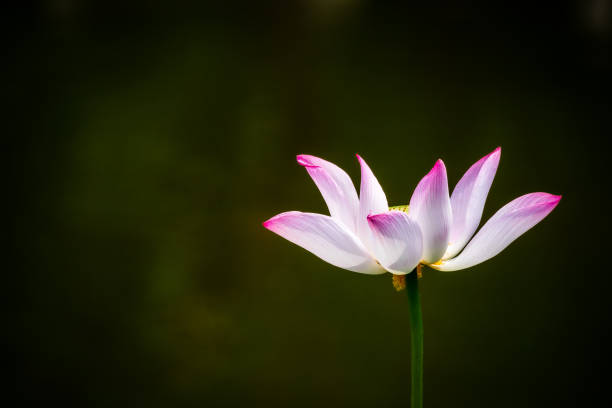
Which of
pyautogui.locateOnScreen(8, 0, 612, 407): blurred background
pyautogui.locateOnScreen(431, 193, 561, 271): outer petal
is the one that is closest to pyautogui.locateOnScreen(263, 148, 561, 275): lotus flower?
pyautogui.locateOnScreen(431, 193, 561, 271): outer petal

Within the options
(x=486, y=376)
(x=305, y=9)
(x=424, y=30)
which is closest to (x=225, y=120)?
(x=305, y=9)

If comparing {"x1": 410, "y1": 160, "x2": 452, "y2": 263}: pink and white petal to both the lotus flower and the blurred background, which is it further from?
the blurred background

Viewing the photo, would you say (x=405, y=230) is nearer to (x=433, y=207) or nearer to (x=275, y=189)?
(x=433, y=207)

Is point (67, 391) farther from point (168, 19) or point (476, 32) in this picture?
point (476, 32)

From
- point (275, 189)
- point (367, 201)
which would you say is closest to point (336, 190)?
point (367, 201)

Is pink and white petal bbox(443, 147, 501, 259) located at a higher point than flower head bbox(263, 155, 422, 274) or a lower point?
higher

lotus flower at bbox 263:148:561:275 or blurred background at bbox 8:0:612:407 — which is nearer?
lotus flower at bbox 263:148:561:275

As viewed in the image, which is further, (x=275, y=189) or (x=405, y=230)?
(x=275, y=189)
